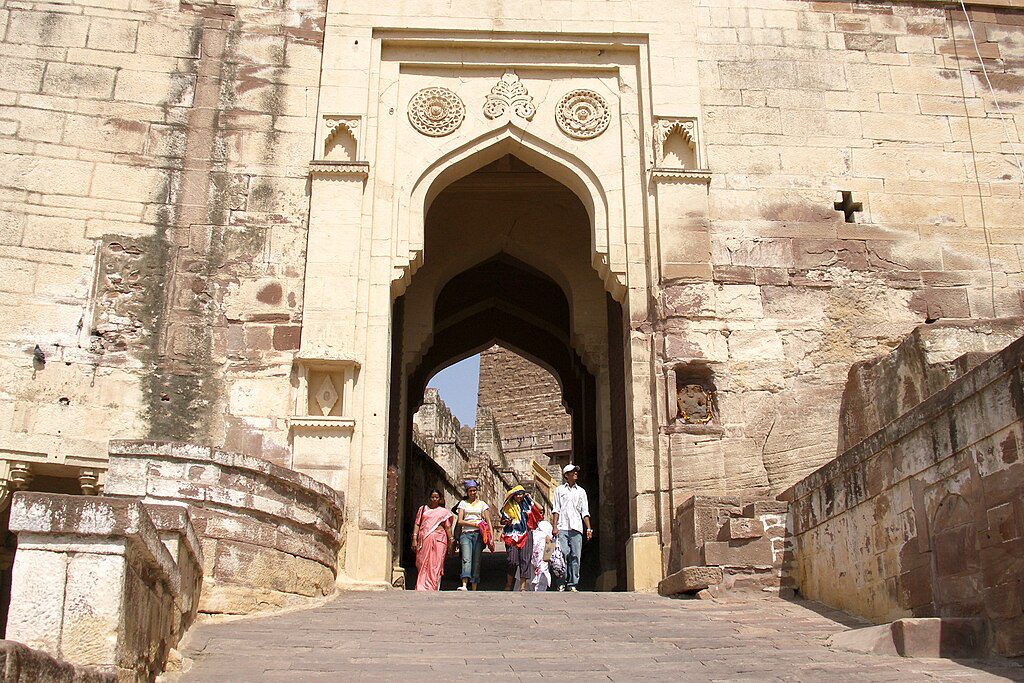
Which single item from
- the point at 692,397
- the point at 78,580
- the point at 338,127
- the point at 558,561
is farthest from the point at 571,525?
the point at 78,580

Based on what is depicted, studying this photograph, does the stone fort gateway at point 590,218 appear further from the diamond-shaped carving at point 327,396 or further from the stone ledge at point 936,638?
the stone ledge at point 936,638

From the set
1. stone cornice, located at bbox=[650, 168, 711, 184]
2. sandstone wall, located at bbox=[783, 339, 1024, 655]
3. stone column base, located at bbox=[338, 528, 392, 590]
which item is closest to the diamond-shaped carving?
stone column base, located at bbox=[338, 528, 392, 590]

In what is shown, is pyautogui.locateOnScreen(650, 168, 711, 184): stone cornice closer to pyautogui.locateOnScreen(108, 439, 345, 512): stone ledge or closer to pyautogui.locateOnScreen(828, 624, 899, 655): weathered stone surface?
pyautogui.locateOnScreen(108, 439, 345, 512): stone ledge

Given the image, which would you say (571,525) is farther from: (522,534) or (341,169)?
(341,169)

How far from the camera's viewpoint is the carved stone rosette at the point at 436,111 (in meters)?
10.4

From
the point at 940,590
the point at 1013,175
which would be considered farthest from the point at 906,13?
the point at 940,590

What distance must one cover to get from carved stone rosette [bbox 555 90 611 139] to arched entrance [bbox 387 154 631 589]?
0.78 metres

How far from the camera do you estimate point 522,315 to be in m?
15.1

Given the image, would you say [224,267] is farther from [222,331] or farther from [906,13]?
[906,13]

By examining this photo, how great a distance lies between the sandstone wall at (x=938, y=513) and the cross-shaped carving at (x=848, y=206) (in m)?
3.64

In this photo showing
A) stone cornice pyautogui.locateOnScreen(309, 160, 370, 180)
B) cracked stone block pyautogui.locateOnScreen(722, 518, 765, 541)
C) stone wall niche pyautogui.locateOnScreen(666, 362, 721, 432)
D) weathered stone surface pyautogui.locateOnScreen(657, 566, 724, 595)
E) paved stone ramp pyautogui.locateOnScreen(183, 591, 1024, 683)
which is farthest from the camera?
stone cornice pyautogui.locateOnScreen(309, 160, 370, 180)

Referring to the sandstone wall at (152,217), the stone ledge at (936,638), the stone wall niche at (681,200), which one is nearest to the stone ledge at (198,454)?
the sandstone wall at (152,217)

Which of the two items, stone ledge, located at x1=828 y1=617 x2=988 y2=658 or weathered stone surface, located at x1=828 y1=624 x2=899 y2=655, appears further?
weathered stone surface, located at x1=828 y1=624 x2=899 y2=655

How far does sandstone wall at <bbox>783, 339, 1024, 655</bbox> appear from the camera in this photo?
498 cm
